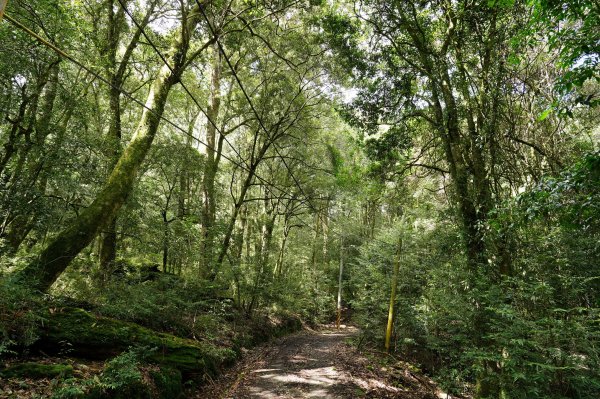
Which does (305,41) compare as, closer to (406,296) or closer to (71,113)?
(71,113)

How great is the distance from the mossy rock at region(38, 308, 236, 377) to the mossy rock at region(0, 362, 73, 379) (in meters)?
0.52

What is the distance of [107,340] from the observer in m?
5.10

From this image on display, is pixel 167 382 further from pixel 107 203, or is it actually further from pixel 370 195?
pixel 370 195

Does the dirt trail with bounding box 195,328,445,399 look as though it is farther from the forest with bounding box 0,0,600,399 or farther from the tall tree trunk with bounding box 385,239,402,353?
the tall tree trunk with bounding box 385,239,402,353

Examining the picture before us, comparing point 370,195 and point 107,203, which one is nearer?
point 107,203

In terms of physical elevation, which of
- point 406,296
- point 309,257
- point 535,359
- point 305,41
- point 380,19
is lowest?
point 535,359

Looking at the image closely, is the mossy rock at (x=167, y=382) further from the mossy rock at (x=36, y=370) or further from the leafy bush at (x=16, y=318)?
the leafy bush at (x=16, y=318)

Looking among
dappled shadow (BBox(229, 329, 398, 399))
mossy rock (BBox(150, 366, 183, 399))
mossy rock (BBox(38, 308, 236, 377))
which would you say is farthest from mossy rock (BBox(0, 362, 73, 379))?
dappled shadow (BBox(229, 329, 398, 399))

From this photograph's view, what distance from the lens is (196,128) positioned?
20500 millimetres

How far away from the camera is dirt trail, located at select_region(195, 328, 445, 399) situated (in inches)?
259

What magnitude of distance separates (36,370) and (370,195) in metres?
9.20

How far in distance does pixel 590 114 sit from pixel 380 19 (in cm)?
644

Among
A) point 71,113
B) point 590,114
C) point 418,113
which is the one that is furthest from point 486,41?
point 71,113

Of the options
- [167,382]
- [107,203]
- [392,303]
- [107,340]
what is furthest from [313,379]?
[107,203]
